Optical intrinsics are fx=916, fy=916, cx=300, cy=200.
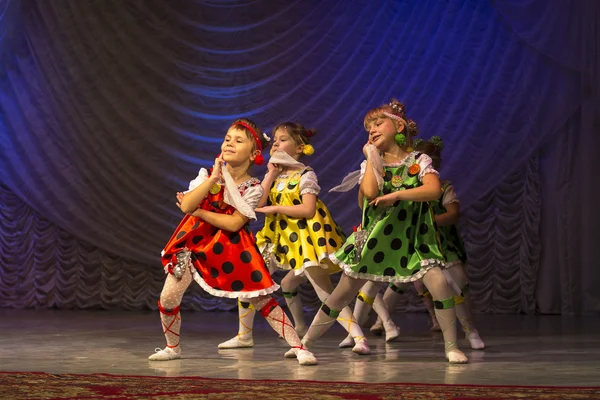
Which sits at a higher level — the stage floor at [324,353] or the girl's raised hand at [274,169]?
the girl's raised hand at [274,169]

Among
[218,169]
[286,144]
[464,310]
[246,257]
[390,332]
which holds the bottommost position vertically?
[390,332]

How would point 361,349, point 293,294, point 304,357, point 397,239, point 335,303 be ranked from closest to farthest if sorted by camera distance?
point 304,357
point 397,239
point 335,303
point 361,349
point 293,294

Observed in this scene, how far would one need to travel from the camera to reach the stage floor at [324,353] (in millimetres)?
3605

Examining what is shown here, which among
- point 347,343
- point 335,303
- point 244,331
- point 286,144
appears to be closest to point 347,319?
point 347,343

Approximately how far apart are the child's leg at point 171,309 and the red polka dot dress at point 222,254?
54mm

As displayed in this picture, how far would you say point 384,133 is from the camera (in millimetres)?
4355

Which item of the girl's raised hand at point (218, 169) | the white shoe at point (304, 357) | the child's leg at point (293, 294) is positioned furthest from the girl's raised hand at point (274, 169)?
the white shoe at point (304, 357)

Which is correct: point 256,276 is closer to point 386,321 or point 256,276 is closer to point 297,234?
point 297,234

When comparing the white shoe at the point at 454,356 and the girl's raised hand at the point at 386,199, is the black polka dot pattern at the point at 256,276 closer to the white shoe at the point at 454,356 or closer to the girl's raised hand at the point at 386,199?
the girl's raised hand at the point at 386,199

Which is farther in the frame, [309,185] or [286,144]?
[286,144]

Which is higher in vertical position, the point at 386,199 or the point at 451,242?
the point at 386,199

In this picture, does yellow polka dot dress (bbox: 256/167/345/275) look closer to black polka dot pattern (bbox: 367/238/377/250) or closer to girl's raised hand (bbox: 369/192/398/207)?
black polka dot pattern (bbox: 367/238/377/250)

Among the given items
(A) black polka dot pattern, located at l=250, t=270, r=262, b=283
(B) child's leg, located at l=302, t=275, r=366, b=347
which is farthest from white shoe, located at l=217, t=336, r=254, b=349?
(A) black polka dot pattern, located at l=250, t=270, r=262, b=283

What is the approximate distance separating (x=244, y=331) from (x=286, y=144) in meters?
1.10
